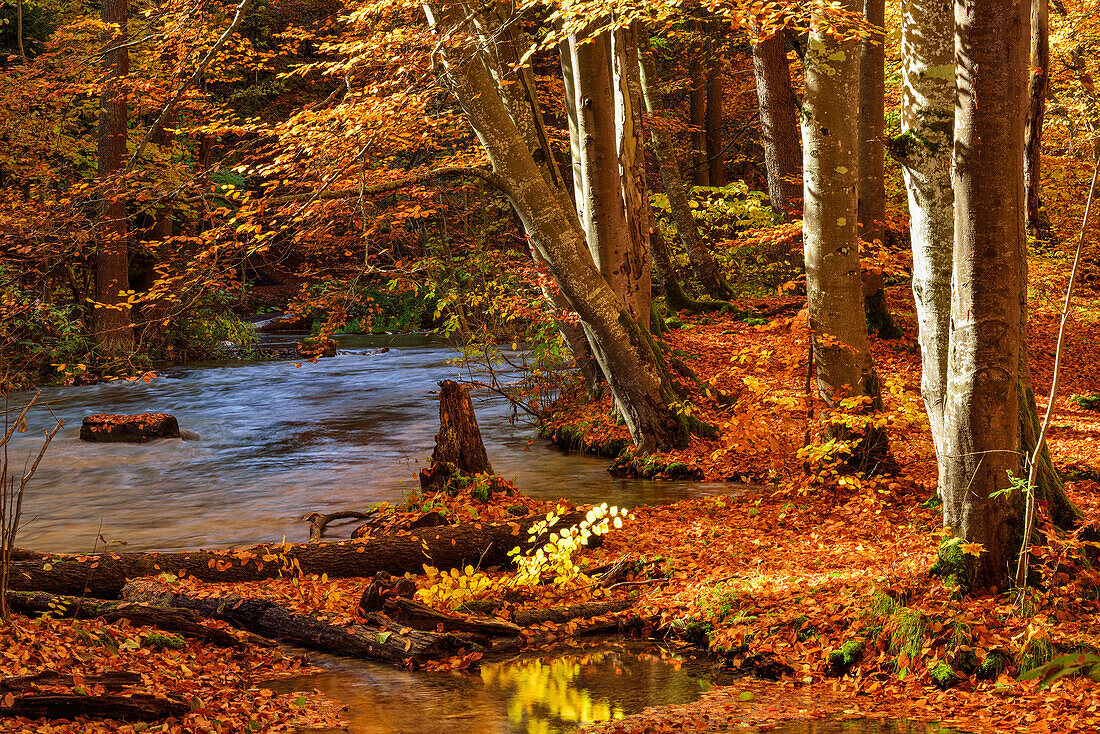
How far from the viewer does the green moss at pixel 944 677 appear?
4.79 m

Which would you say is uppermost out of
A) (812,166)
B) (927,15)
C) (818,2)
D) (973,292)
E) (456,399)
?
(818,2)

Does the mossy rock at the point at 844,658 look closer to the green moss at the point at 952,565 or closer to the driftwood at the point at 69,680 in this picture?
the green moss at the point at 952,565

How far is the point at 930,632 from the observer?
5016 mm

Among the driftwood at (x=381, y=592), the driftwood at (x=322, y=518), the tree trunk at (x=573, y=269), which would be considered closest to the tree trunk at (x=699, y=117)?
the tree trunk at (x=573, y=269)

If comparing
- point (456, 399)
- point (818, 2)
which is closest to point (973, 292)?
point (818, 2)

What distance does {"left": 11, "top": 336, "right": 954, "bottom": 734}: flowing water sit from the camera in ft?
16.6

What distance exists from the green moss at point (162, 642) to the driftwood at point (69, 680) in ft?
3.24

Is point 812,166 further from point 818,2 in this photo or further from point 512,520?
point 512,520

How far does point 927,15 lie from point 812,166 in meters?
2.45

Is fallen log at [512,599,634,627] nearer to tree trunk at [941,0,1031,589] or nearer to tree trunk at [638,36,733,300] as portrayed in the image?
tree trunk at [941,0,1031,589]

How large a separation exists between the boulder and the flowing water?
241mm

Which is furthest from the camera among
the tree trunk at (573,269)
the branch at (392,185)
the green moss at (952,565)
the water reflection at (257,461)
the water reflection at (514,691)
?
the water reflection at (257,461)

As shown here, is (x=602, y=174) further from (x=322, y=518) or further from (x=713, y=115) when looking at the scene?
(x=713, y=115)

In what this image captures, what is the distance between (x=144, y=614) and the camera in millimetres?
5891
